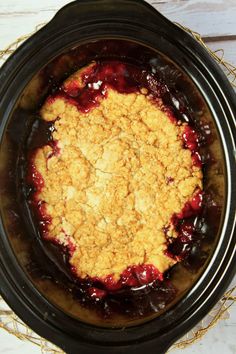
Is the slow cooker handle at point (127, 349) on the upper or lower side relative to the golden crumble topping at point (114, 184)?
lower

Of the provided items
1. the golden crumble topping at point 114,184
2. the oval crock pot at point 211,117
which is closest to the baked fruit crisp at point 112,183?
the golden crumble topping at point 114,184

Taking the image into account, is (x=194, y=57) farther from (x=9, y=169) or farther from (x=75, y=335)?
(x=75, y=335)

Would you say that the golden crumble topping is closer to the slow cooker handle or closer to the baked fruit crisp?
the baked fruit crisp

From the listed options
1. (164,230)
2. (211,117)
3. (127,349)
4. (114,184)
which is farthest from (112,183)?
(127,349)

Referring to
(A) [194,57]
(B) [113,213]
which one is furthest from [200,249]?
(A) [194,57]

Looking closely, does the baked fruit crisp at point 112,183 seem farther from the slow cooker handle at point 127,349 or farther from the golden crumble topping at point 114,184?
the slow cooker handle at point 127,349

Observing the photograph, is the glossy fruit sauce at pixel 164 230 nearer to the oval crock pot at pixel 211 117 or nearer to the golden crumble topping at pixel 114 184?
the golden crumble topping at pixel 114 184

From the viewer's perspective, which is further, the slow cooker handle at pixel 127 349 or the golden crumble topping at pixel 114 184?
the golden crumble topping at pixel 114 184
